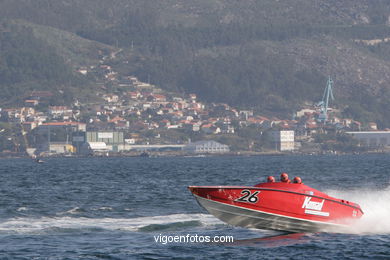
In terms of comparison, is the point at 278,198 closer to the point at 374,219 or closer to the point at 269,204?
the point at 269,204

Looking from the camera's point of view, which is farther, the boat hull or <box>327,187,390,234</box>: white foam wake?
<box>327,187,390,234</box>: white foam wake

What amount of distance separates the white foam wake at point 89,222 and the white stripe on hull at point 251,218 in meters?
4.37

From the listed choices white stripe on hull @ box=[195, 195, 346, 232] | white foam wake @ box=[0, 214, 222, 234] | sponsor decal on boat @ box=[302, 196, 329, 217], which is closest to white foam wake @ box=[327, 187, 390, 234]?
sponsor decal on boat @ box=[302, 196, 329, 217]

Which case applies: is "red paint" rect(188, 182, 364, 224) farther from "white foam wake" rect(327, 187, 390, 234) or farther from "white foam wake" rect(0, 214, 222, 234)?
"white foam wake" rect(0, 214, 222, 234)

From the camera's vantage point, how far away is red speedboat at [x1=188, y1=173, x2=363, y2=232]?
31484 mm

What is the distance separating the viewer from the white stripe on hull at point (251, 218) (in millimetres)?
31656

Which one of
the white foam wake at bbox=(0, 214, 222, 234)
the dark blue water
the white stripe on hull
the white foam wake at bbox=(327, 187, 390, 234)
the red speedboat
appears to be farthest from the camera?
the white foam wake at bbox=(0, 214, 222, 234)

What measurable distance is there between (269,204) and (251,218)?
81 cm

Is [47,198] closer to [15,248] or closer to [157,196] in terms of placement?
[157,196]

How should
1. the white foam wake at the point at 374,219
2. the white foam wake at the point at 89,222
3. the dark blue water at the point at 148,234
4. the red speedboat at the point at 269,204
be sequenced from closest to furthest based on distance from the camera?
the dark blue water at the point at 148,234, the red speedboat at the point at 269,204, the white foam wake at the point at 374,219, the white foam wake at the point at 89,222

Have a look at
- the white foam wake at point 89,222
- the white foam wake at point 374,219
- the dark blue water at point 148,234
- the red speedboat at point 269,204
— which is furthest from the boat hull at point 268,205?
the white foam wake at point 89,222

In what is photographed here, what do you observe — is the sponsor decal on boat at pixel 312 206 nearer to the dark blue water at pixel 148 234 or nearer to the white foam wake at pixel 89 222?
the dark blue water at pixel 148 234

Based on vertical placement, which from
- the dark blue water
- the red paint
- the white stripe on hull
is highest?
the red paint

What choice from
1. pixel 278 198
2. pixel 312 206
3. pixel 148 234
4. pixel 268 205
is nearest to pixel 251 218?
pixel 268 205
